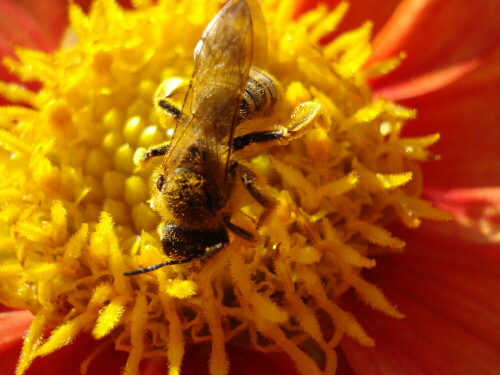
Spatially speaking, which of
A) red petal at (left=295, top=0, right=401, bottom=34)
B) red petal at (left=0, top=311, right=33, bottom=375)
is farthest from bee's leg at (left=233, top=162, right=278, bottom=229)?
red petal at (left=295, top=0, right=401, bottom=34)

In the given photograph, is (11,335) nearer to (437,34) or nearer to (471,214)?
(471,214)

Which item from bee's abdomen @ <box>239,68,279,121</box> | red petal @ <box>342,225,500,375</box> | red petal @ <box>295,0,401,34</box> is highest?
red petal @ <box>295,0,401,34</box>

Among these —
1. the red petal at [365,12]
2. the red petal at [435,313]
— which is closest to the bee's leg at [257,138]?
the red petal at [435,313]

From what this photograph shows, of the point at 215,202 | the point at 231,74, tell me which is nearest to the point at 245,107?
the point at 231,74

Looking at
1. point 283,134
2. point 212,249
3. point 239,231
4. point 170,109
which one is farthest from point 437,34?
point 212,249

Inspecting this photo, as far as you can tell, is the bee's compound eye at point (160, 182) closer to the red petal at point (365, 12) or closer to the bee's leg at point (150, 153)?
the bee's leg at point (150, 153)

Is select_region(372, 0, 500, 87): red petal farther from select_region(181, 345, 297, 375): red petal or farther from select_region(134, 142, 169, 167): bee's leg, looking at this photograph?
select_region(181, 345, 297, 375): red petal

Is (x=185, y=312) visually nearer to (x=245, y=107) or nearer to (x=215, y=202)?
(x=215, y=202)

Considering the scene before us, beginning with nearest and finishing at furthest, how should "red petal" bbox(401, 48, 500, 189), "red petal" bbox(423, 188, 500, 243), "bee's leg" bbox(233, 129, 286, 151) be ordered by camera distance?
1. "bee's leg" bbox(233, 129, 286, 151)
2. "red petal" bbox(423, 188, 500, 243)
3. "red petal" bbox(401, 48, 500, 189)
